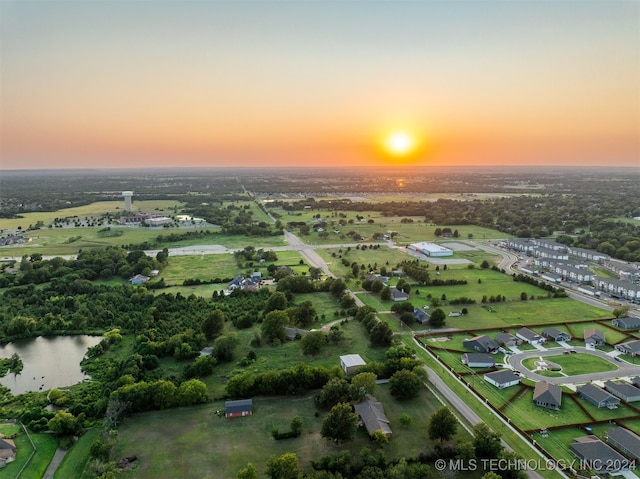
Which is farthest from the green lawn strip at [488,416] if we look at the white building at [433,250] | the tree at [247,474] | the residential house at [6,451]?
the white building at [433,250]

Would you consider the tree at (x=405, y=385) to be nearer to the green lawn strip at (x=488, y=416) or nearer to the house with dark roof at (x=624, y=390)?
the green lawn strip at (x=488, y=416)

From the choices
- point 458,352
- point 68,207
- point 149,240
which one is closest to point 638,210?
point 458,352

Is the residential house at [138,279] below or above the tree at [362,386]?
below

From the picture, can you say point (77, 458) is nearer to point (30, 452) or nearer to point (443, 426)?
point (30, 452)

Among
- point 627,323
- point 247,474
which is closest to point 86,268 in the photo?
point 247,474

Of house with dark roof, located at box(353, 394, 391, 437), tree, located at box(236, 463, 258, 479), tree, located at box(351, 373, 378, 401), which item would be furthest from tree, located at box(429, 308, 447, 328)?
tree, located at box(236, 463, 258, 479)

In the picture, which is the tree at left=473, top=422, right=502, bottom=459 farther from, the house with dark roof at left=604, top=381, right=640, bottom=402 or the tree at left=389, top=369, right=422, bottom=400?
the house with dark roof at left=604, top=381, right=640, bottom=402
